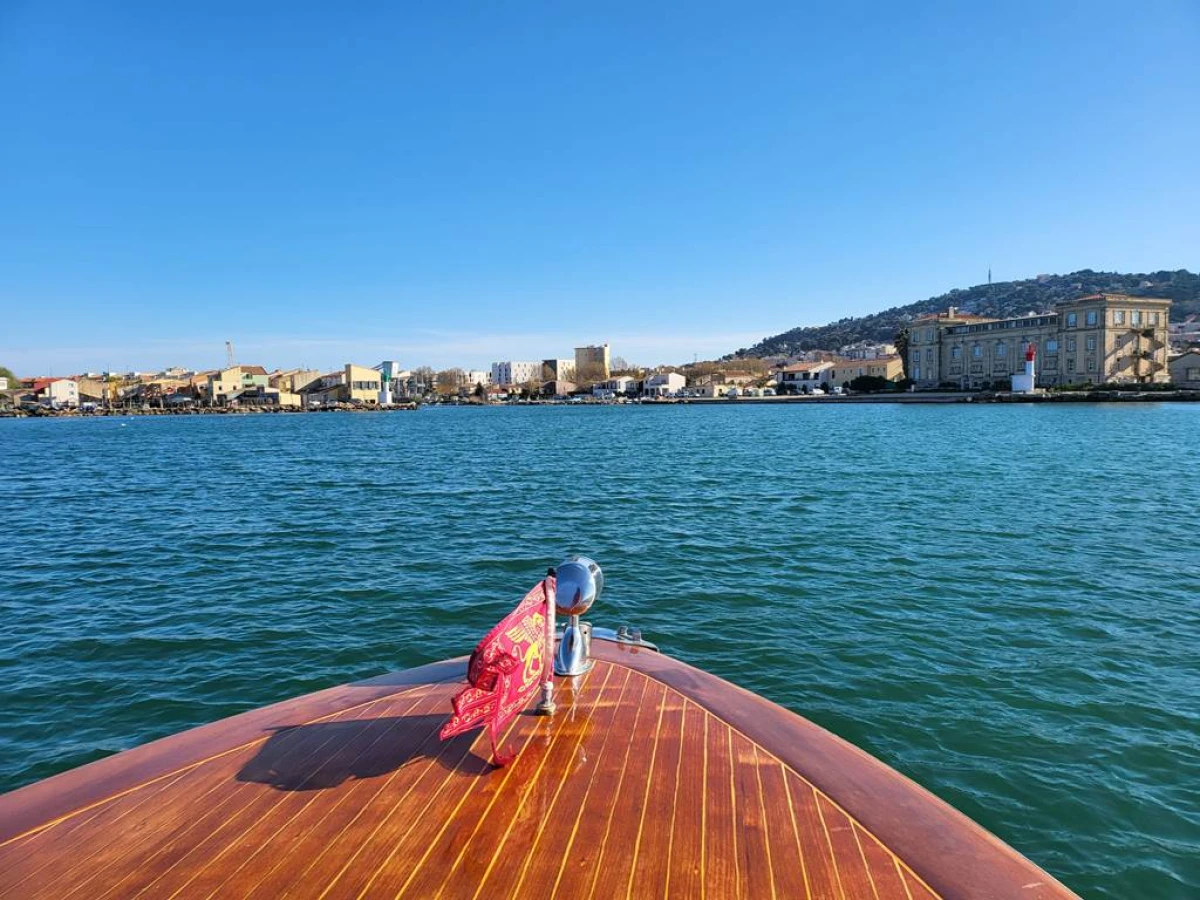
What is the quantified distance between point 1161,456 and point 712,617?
32.1m

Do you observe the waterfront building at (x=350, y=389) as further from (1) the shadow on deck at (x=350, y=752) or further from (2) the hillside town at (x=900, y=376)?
(1) the shadow on deck at (x=350, y=752)

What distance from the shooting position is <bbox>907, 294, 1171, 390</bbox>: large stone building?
96000 millimetres

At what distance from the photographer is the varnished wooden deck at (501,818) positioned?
3027mm

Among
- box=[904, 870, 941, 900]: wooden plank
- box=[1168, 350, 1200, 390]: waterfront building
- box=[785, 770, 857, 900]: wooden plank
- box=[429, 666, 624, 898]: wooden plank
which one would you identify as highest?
box=[1168, 350, 1200, 390]: waterfront building

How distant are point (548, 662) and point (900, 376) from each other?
142 m

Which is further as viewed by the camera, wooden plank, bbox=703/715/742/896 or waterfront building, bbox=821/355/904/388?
waterfront building, bbox=821/355/904/388

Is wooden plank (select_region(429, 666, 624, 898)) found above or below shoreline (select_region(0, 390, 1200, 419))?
below

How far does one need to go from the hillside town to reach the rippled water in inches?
3455

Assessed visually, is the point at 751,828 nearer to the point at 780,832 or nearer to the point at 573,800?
the point at 780,832

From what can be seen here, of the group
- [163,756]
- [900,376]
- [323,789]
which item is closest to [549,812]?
[323,789]

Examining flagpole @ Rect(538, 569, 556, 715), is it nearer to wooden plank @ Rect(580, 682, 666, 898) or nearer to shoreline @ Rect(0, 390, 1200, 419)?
wooden plank @ Rect(580, 682, 666, 898)

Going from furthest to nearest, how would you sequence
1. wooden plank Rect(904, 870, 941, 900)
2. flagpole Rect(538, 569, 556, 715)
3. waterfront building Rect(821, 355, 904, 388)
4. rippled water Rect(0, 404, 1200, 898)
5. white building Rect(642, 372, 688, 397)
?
white building Rect(642, 372, 688, 397) → waterfront building Rect(821, 355, 904, 388) → rippled water Rect(0, 404, 1200, 898) → flagpole Rect(538, 569, 556, 715) → wooden plank Rect(904, 870, 941, 900)

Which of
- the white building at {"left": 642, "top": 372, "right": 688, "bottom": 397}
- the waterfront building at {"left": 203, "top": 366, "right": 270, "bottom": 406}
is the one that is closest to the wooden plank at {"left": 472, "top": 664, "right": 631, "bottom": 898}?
the white building at {"left": 642, "top": 372, "right": 688, "bottom": 397}

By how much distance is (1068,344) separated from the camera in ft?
330
